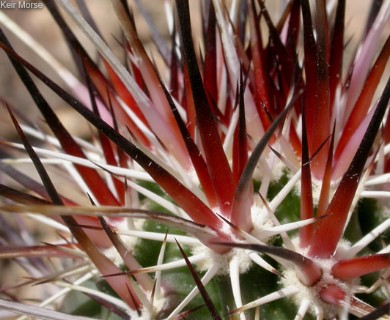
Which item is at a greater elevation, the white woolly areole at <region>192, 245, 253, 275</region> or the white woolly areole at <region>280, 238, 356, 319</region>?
the white woolly areole at <region>192, 245, 253, 275</region>

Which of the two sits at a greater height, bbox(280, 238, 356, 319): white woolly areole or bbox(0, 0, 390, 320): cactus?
bbox(0, 0, 390, 320): cactus

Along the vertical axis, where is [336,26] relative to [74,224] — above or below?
above

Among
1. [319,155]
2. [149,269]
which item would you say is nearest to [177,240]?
[149,269]

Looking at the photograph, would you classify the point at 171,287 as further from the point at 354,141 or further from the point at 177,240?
the point at 354,141

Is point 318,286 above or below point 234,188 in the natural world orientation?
below

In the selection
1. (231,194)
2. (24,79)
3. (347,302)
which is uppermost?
(24,79)

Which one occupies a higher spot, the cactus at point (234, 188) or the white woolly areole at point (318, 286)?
the cactus at point (234, 188)

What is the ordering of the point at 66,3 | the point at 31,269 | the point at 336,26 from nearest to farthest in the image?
the point at 66,3
the point at 336,26
the point at 31,269

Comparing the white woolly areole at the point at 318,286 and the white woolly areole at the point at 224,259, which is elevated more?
the white woolly areole at the point at 224,259
